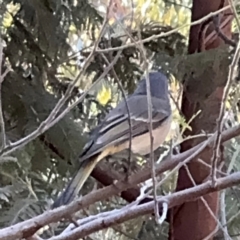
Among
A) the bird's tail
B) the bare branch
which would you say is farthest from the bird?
the bare branch

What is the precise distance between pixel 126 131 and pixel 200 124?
26 cm

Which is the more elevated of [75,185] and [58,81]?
[58,81]

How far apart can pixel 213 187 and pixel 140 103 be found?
718mm

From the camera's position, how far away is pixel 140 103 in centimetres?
164

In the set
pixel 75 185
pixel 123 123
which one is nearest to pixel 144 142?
pixel 123 123

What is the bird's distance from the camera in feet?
3.99

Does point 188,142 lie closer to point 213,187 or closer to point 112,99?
point 112,99

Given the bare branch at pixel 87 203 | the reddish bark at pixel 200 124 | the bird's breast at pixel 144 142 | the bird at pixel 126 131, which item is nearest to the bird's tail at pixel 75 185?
Answer: the bird at pixel 126 131

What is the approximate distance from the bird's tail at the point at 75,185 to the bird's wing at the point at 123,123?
2 cm

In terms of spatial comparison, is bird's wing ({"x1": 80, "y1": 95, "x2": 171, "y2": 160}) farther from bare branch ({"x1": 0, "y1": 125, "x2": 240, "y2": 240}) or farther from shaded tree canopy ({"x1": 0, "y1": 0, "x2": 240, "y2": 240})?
bare branch ({"x1": 0, "y1": 125, "x2": 240, "y2": 240})

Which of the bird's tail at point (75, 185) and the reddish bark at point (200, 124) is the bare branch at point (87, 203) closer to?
the bird's tail at point (75, 185)

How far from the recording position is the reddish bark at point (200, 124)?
1577mm

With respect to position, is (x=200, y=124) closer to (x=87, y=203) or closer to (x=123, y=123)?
(x=123, y=123)

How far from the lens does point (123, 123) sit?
1.48 m
